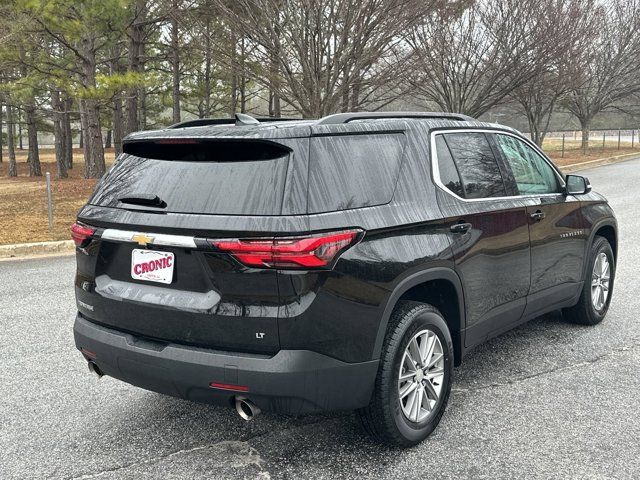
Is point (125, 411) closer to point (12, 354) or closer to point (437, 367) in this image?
point (12, 354)

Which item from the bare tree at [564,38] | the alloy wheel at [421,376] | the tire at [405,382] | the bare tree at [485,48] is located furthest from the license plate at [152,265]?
the bare tree at [564,38]

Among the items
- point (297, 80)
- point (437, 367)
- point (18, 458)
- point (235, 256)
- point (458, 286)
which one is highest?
point (297, 80)

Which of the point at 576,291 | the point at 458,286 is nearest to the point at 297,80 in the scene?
the point at 576,291

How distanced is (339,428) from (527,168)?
2.35m

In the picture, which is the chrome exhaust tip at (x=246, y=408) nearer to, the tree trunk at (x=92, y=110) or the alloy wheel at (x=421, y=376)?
the alloy wheel at (x=421, y=376)

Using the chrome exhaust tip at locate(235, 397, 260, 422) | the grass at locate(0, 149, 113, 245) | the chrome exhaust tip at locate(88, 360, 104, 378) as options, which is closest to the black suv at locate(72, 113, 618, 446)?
the chrome exhaust tip at locate(235, 397, 260, 422)

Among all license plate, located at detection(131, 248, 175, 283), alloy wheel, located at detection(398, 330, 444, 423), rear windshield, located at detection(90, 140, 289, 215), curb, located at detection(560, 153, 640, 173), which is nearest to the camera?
rear windshield, located at detection(90, 140, 289, 215)

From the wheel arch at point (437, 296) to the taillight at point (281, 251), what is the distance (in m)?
0.50

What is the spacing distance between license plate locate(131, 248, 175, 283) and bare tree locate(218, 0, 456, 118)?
1006 centimetres

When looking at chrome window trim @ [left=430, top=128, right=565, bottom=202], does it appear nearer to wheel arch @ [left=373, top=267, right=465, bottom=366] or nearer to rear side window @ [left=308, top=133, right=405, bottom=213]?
rear side window @ [left=308, top=133, right=405, bottom=213]

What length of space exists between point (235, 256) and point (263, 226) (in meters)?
0.18

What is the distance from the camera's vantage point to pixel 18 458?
3205 millimetres

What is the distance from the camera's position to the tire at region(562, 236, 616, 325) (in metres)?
5.11

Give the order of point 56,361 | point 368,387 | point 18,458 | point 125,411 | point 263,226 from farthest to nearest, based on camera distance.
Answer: point 56,361
point 125,411
point 18,458
point 368,387
point 263,226
